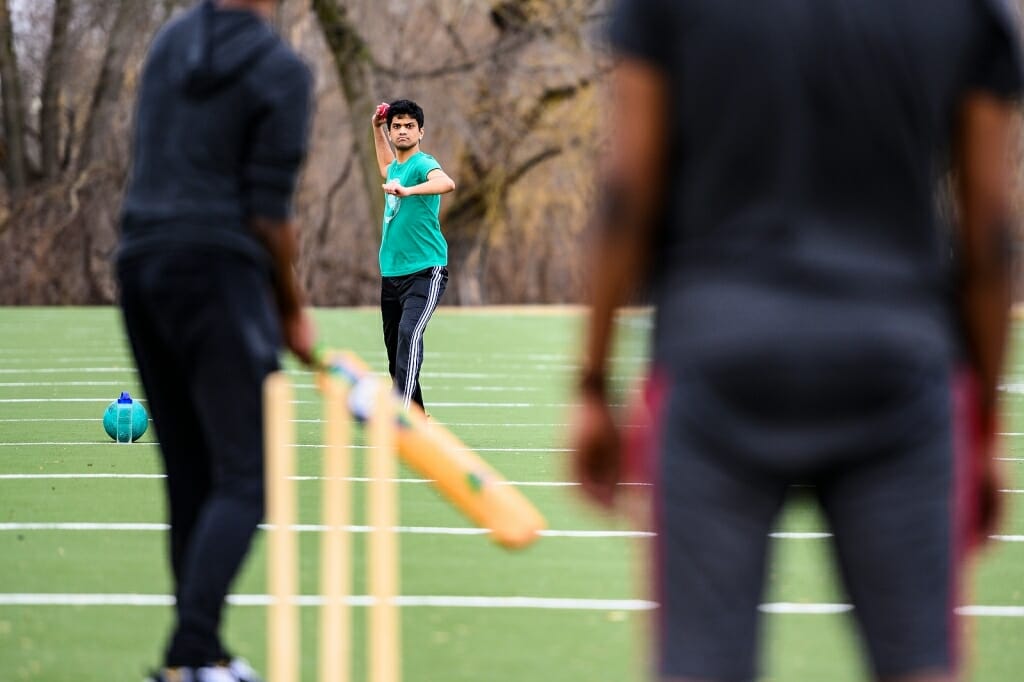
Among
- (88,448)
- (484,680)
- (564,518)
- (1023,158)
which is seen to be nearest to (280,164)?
(484,680)

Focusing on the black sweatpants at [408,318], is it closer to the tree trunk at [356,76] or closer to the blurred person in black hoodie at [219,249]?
the blurred person in black hoodie at [219,249]

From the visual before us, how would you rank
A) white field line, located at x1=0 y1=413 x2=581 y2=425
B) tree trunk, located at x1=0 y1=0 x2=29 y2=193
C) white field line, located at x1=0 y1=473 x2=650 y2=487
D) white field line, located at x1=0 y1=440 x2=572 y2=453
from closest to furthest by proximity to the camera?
white field line, located at x1=0 y1=473 x2=650 y2=487, white field line, located at x1=0 y1=440 x2=572 y2=453, white field line, located at x1=0 y1=413 x2=581 y2=425, tree trunk, located at x1=0 y1=0 x2=29 y2=193

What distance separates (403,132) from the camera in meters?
11.7

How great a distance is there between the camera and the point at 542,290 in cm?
4462

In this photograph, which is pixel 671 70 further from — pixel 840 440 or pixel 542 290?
pixel 542 290

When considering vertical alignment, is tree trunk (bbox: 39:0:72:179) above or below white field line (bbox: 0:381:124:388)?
above

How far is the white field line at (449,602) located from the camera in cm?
667

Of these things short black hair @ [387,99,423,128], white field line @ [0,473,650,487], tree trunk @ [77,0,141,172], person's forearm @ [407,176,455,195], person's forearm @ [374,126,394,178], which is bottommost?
white field line @ [0,473,650,487]

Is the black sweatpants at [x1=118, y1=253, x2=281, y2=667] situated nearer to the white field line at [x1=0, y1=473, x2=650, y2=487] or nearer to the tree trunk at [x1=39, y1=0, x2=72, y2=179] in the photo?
the white field line at [x1=0, y1=473, x2=650, y2=487]

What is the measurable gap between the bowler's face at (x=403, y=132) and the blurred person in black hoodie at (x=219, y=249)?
22.4 feet

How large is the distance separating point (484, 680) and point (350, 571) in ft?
6.07

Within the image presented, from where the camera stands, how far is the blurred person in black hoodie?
4723 millimetres

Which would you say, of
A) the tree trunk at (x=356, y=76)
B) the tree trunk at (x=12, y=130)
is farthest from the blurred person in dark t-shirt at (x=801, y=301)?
the tree trunk at (x=12, y=130)

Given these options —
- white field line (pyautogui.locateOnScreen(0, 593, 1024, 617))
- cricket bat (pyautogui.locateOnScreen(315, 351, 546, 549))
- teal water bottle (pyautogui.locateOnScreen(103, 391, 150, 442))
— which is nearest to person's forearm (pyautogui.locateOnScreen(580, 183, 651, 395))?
cricket bat (pyautogui.locateOnScreen(315, 351, 546, 549))
